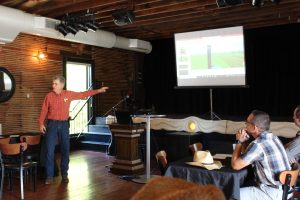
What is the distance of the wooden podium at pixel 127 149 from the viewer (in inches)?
238

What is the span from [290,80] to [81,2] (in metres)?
5.69

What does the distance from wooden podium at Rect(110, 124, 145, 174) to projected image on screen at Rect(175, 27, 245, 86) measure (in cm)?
227

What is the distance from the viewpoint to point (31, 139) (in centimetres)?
519

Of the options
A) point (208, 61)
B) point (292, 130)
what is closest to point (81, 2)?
point (208, 61)

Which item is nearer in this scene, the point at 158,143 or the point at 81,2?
the point at 81,2

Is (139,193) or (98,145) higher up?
(139,193)

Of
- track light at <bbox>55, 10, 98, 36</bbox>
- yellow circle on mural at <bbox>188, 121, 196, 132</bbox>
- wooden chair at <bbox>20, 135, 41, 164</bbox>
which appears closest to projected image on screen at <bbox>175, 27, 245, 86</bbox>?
yellow circle on mural at <bbox>188, 121, 196, 132</bbox>

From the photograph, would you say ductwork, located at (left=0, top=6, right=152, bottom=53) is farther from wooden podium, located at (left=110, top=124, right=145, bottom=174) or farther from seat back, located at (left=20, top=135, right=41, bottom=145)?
wooden podium, located at (left=110, top=124, right=145, bottom=174)

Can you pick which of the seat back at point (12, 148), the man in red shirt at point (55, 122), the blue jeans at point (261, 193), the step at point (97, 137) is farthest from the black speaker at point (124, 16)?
the blue jeans at point (261, 193)

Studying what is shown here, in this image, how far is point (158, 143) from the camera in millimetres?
7543

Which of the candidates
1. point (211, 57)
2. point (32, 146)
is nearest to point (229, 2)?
point (211, 57)

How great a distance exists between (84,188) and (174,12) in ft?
13.6

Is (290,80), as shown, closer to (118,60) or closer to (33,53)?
(118,60)

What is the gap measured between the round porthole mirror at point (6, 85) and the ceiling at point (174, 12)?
156cm
